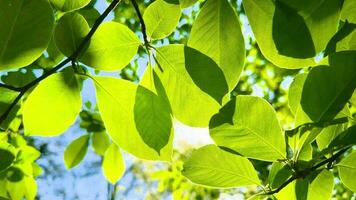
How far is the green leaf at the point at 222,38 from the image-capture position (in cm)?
59

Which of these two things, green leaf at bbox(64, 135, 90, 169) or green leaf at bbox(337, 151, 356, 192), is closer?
green leaf at bbox(337, 151, 356, 192)

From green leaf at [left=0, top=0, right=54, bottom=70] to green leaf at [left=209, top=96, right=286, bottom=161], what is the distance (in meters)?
0.26

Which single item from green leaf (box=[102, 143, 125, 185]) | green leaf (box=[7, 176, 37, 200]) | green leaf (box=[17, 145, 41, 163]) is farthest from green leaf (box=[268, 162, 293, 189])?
green leaf (box=[17, 145, 41, 163])

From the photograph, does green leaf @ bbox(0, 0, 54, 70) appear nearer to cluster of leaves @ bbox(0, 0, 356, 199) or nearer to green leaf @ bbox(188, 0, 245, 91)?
cluster of leaves @ bbox(0, 0, 356, 199)

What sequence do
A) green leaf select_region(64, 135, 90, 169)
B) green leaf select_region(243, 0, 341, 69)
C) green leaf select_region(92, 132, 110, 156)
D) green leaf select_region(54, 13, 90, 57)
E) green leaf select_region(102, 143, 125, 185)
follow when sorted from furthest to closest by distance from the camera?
1. green leaf select_region(92, 132, 110, 156)
2. green leaf select_region(64, 135, 90, 169)
3. green leaf select_region(102, 143, 125, 185)
4. green leaf select_region(54, 13, 90, 57)
5. green leaf select_region(243, 0, 341, 69)

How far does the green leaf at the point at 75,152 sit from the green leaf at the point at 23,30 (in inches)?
32.3

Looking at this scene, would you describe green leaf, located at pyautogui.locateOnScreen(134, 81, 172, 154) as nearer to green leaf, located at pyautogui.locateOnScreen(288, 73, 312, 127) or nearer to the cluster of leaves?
the cluster of leaves

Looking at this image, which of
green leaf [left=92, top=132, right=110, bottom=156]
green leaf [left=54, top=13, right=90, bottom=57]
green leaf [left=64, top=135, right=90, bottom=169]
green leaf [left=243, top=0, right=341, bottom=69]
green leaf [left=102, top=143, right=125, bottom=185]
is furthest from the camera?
green leaf [left=92, top=132, right=110, bottom=156]

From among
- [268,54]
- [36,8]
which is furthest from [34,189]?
[268,54]

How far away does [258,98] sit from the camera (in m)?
0.60

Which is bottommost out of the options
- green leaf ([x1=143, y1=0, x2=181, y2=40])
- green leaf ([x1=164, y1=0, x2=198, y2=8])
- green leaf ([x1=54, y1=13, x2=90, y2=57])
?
green leaf ([x1=54, y1=13, x2=90, y2=57])

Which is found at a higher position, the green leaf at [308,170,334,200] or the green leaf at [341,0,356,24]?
the green leaf at [341,0,356,24]

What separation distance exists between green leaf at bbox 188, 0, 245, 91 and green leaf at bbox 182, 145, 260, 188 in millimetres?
135

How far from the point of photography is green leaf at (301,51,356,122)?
0.56 meters
